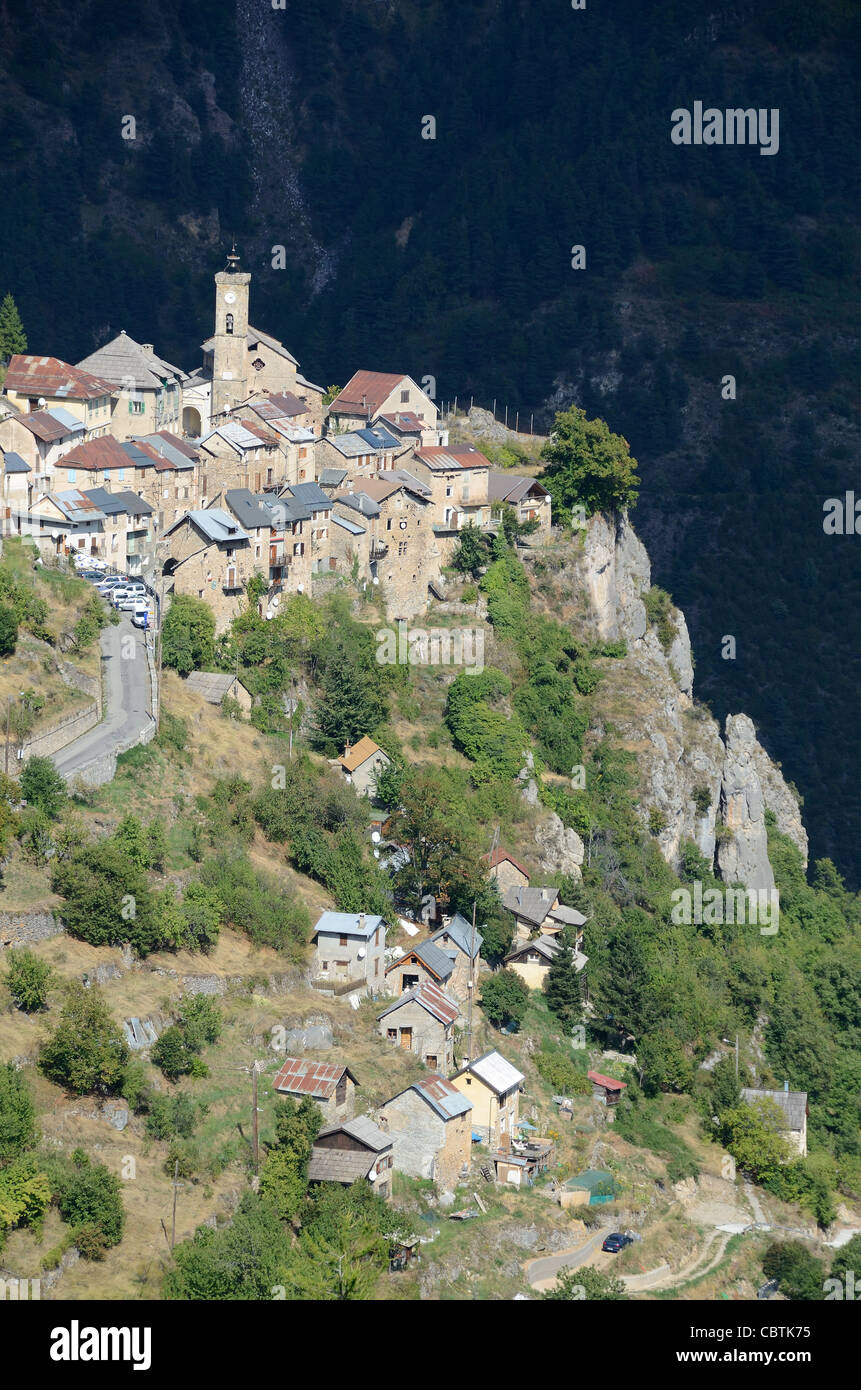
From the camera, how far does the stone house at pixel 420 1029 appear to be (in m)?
70.1

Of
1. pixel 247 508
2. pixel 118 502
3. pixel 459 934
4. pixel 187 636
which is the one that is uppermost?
pixel 118 502

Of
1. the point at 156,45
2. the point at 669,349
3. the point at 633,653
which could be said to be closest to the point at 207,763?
the point at 633,653

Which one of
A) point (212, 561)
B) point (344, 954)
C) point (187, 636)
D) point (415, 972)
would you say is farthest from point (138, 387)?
point (415, 972)

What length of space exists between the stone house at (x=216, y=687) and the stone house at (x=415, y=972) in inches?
495

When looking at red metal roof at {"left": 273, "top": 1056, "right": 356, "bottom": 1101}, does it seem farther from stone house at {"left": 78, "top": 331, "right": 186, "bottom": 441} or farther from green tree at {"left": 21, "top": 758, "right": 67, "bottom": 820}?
stone house at {"left": 78, "top": 331, "right": 186, "bottom": 441}

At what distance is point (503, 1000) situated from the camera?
75625 millimetres

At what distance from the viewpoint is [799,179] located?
623 feet

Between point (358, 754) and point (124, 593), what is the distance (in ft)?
34.3

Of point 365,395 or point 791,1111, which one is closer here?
point 791,1111

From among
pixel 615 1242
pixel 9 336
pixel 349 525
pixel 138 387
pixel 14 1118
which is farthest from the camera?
pixel 9 336

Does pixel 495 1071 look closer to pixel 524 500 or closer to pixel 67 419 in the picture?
pixel 67 419

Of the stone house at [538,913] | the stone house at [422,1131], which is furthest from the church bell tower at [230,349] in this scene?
the stone house at [422,1131]

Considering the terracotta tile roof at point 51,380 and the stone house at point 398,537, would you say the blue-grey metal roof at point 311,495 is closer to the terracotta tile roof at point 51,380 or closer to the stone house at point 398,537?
the stone house at point 398,537

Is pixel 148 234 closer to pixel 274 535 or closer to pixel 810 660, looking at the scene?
pixel 810 660
